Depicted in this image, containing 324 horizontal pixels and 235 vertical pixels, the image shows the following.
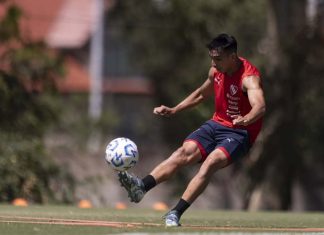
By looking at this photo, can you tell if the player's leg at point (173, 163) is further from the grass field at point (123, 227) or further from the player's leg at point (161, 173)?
the grass field at point (123, 227)

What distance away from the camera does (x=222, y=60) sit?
1386cm

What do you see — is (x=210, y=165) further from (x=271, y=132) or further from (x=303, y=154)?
(x=303, y=154)

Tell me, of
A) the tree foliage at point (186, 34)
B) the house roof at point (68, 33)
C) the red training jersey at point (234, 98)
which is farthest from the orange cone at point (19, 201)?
the house roof at point (68, 33)

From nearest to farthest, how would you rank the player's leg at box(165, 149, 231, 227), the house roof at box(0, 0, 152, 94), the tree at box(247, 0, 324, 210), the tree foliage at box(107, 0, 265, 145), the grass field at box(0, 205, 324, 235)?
the grass field at box(0, 205, 324, 235), the player's leg at box(165, 149, 231, 227), the tree at box(247, 0, 324, 210), the tree foliage at box(107, 0, 265, 145), the house roof at box(0, 0, 152, 94)

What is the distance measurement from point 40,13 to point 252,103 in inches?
2348

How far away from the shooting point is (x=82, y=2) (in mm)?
68688

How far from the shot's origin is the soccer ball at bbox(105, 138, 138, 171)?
1366 cm

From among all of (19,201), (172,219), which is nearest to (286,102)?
(19,201)

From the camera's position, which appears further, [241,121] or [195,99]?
[195,99]

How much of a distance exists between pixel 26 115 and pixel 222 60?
631 inches

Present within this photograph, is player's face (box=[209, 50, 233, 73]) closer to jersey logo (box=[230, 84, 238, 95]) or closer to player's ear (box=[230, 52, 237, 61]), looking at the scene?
player's ear (box=[230, 52, 237, 61])

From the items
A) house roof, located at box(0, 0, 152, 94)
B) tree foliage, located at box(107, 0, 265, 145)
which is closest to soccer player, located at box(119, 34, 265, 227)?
tree foliage, located at box(107, 0, 265, 145)

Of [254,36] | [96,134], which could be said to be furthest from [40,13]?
[254,36]

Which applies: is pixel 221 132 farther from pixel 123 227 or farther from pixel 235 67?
pixel 123 227
